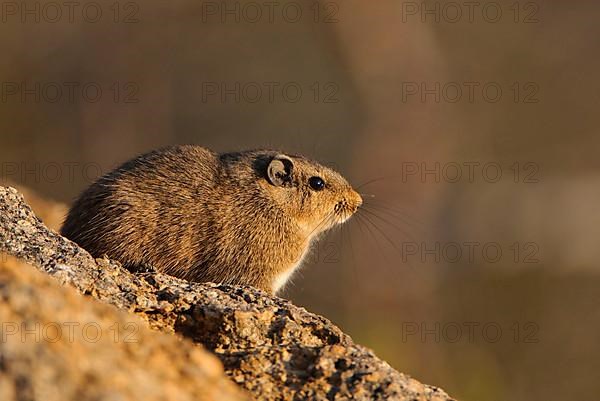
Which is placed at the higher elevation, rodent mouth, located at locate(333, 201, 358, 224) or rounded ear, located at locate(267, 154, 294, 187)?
rodent mouth, located at locate(333, 201, 358, 224)

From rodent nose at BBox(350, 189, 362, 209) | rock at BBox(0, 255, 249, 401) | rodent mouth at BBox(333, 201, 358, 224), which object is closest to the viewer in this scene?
rock at BBox(0, 255, 249, 401)

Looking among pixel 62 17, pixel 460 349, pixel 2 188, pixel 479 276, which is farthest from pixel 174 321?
pixel 62 17

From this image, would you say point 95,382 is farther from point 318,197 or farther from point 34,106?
point 34,106

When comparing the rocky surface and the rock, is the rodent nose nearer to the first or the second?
the rocky surface

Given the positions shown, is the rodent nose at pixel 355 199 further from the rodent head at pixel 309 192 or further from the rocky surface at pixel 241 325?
the rocky surface at pixel 241 325

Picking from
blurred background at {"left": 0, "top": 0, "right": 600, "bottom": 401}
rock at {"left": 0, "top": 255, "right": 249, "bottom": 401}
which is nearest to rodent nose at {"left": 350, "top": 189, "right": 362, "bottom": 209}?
rock at {"left": 0, "top": 255, "right": 249, "bottom": 401}

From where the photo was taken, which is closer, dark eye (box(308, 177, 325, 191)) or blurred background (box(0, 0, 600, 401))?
dark eye (box(308, 177, 325, 191))

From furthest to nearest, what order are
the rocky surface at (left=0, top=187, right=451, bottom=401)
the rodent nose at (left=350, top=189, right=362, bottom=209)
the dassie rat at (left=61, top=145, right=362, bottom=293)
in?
the rodent nose at (left=350, top=189, right=362, bottom=209), the dassie rat at (left=61, top=145, right=362, bottom=293), the rocky surface at (left=0, top=187, right=451, bottom=401)
